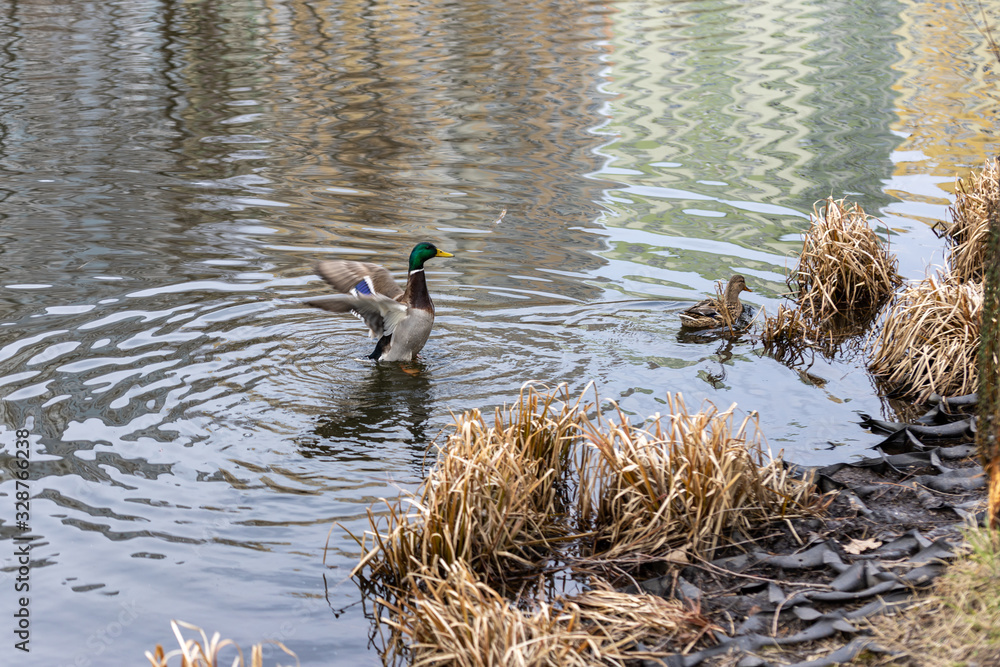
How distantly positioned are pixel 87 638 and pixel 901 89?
61.9 feet

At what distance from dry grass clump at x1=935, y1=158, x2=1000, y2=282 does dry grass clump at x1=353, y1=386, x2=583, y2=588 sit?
14.9ft

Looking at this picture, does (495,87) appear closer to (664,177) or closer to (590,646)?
(664,177)

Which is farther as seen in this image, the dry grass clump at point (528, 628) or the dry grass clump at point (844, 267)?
the dry grass clump at point (844, 267)

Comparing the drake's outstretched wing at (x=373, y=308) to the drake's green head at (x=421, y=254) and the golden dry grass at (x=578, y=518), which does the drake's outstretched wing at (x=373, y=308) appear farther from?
the golden dry grass at (x=578, y=518)

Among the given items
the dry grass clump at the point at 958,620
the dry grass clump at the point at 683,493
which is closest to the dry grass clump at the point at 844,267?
the dry grass clump at the point at 683,493

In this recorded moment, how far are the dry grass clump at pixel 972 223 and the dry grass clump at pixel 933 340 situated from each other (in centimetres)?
68

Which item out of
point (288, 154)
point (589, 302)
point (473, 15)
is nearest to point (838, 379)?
point (589, 302)

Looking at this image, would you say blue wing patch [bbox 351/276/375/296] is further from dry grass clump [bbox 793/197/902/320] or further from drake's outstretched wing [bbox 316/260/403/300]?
dry grass clump [bbox 793/197/902/320]

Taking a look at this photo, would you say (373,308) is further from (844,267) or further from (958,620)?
(958,620)

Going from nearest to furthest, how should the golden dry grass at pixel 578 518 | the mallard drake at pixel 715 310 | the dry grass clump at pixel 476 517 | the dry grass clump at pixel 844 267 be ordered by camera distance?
the golden dry grass at pixel 578 518 → the dry grass clump at pixel 476 517 → the mallard drake at pixel 715 310 → the dry grass clump at pixel 844 267

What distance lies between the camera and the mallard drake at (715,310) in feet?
28.2

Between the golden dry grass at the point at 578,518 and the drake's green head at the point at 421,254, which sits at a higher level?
the drake's green head at the point at 421,254

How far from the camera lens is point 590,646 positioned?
443 cm

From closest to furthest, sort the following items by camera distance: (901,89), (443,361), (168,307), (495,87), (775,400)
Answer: (775,400), (443,361), (168,307), (901,89), (495,87)
